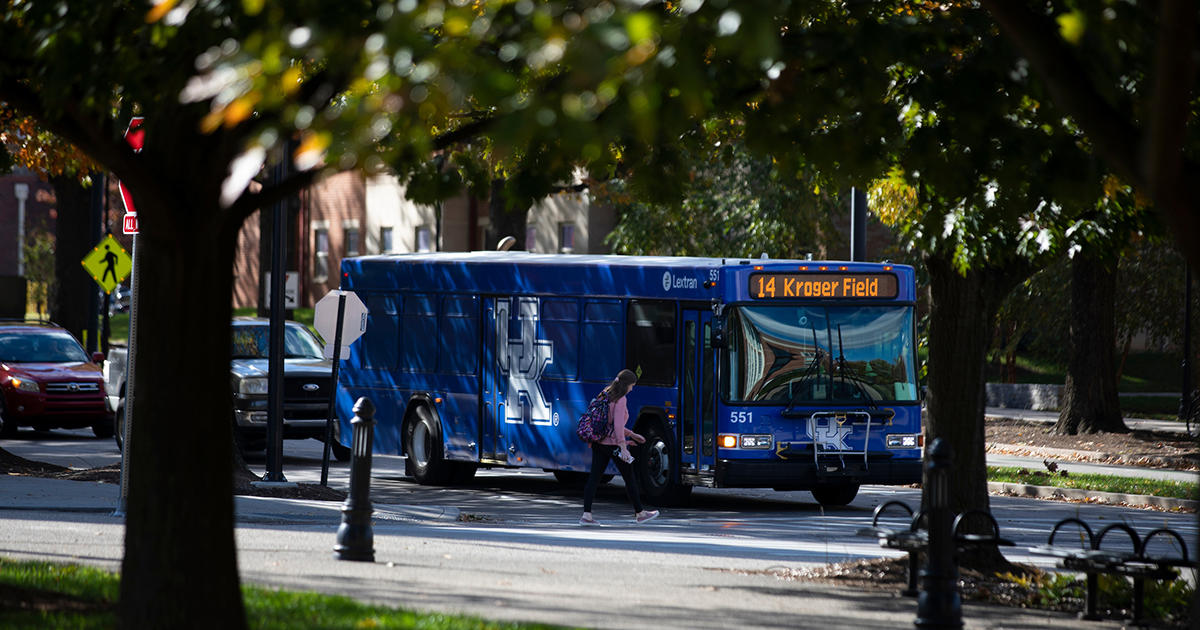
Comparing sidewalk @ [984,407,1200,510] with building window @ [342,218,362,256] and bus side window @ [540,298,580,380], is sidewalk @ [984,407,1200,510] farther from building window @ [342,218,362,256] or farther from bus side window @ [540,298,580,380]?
building window @ [342,218,362,256]

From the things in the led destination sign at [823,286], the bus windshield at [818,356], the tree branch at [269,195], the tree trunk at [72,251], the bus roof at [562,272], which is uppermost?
the tree trunk at [72,251]

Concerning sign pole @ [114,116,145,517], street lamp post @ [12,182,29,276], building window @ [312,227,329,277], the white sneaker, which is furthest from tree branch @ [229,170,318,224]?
building window @ [312,227,329,277]

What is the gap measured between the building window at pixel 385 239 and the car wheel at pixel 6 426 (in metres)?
30.3

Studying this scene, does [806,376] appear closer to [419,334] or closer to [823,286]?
[823,286]

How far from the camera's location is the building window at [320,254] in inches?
2404

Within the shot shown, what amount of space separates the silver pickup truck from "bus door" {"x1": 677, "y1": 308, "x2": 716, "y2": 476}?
19.3 feet

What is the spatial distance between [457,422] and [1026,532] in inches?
302

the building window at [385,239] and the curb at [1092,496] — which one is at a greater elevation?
the building window at [385,239]

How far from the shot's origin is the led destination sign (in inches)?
735

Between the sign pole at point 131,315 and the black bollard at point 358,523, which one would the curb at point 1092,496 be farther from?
the sign pole at point 131,315

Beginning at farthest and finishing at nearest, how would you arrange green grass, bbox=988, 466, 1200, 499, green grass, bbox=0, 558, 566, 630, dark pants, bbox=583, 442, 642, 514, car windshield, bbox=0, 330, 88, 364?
car windshield, bbox=0, 330, 88, 364, green grass, bbox=988, 466, 1200, 499, dark pants, bbox=583, 442, 642, 514, green grass, bbox=0, 558, 566, 630

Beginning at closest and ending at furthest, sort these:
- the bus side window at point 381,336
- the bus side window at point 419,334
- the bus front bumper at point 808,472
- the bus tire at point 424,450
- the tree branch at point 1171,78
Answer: the tree branch at point 1171,78 → the bus front bumper at point 808,472 → the bus tire at point 424,450 → the bus side window at point 419,334 → the bus side window at point 381,336

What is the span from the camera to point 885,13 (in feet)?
41.1

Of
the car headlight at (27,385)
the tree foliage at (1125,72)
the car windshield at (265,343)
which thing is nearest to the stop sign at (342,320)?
the car windshield at (265,343)
